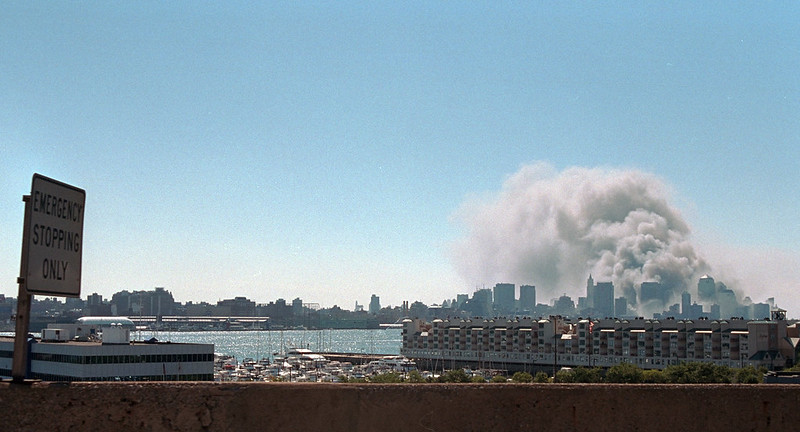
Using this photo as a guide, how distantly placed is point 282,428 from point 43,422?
150cm

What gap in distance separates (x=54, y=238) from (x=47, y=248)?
0.27 ft

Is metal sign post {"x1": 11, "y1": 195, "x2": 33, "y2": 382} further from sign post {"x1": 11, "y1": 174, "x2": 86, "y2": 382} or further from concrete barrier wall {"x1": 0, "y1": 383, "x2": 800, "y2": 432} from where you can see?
concrete barrier wall {"x1": 0, "y1": 383, "x2": 800, "y2": 432}

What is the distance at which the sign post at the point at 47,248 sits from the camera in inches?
200

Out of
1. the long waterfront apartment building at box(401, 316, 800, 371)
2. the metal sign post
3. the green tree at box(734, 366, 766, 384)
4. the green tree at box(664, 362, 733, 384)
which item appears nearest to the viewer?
the metal sign post

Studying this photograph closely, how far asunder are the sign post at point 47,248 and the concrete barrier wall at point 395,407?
1.38ft

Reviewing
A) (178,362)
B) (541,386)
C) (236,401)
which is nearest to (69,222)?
(236,401)

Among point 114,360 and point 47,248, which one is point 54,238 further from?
point 114,360

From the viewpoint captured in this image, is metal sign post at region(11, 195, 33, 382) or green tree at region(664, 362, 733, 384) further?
green tree at region(664, 362, 733, 384)

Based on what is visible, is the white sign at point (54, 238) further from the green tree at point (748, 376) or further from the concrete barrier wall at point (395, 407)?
the green tree at point (748, 376)

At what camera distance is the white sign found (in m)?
5.11

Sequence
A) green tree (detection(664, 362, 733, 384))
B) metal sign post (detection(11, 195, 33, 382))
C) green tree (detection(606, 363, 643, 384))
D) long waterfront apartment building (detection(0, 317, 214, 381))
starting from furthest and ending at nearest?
green tree (detection(606, 363, 643, 384)) < green tree (detection(664, 362, 733, 384)) < long waterfront apartment building (detection(0, 317, 214, 381)) < metal sign post (detection(11, 195, 33, 382))

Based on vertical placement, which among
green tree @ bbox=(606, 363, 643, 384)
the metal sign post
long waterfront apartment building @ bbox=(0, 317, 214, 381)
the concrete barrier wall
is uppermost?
the metal sign post

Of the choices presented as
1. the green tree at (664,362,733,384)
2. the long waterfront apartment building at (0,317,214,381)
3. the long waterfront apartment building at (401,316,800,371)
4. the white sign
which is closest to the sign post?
the white sign

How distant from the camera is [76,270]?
545cm
